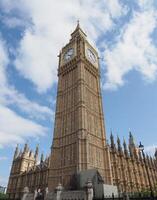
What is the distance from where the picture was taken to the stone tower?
35516 mm

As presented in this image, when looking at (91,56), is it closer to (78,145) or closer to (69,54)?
(69,54)

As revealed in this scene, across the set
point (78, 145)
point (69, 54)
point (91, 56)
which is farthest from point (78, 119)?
point (91, 56)

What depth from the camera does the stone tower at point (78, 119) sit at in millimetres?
35516

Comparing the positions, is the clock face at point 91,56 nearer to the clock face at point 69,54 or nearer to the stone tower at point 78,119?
the stone tower at point 78,119

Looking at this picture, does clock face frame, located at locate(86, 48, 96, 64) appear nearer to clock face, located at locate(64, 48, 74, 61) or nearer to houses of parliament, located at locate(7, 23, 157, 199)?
houses of parliament, located at locate(7, 23, 157, 199)

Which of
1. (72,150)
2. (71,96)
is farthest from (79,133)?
(71,96)

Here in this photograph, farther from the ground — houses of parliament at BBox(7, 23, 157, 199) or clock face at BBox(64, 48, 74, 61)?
clock face at BBox(64, 48, 74, 61)

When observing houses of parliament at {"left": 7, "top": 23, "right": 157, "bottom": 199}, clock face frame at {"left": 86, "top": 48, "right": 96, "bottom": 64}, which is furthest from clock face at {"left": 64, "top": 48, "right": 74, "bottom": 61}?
clock face frame at {"left": 86, "top": 48, "right": 96, "bottom": 64}

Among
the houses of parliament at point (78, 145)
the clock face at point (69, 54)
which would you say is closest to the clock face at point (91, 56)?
the houses of parliament at point (78, 145)

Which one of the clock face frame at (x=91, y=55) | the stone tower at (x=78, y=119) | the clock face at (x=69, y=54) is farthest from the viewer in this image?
the clock face frame at (x=91, y=55)

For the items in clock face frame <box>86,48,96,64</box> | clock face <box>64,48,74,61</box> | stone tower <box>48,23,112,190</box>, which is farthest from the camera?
clock face frame <box>86,48,96,64</box>

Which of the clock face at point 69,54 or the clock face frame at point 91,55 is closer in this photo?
the clock face at point 69,54

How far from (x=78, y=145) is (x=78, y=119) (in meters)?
6.08

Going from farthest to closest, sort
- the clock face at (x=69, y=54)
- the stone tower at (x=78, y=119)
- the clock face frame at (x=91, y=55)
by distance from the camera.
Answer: the clock face frame at (x=91, y=55) → the clock face at (x=69, y=54) → the stone tower at (x=78, y=119)
